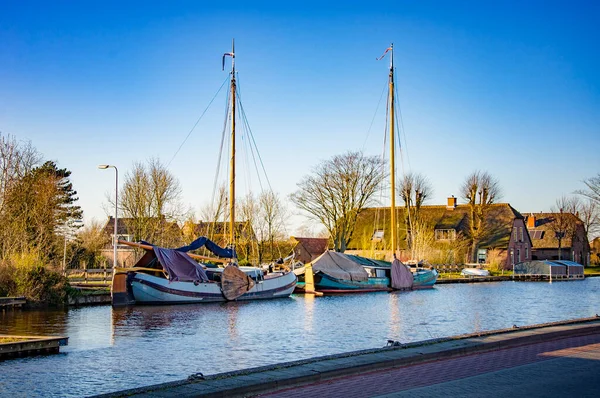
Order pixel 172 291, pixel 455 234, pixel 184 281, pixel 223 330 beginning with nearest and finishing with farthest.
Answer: pixel 223 330 → pixel 172 291 → pixel 184 281 → pixel 455 234

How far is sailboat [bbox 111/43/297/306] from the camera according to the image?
35.3 m

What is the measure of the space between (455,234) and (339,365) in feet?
220

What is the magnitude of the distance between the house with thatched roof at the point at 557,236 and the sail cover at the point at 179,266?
6384 cm

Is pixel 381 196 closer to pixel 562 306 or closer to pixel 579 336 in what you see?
pixel 562 306

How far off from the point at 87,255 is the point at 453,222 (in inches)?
1785

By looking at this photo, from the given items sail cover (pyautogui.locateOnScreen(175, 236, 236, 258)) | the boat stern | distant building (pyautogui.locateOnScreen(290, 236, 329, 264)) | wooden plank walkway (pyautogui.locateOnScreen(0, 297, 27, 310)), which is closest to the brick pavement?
wooden plank walkway (pyautogui.locateOnScreen(0, 297, 27, 310))

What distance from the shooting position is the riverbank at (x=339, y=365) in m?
10.5

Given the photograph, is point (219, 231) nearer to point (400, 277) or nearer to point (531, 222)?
point (400, 277)

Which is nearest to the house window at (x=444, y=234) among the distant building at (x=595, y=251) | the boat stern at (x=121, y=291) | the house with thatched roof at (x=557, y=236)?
the house with thatched roof at (x=557, y=236)

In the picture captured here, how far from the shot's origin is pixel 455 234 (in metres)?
77.1

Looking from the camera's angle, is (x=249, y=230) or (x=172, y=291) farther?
(x=249, y=230)

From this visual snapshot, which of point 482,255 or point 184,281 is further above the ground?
point 482,255

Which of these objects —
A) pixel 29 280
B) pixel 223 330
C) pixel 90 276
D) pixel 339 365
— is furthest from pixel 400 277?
pixel 339 365

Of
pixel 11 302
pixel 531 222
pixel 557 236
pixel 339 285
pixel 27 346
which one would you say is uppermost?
pixel 531 222
